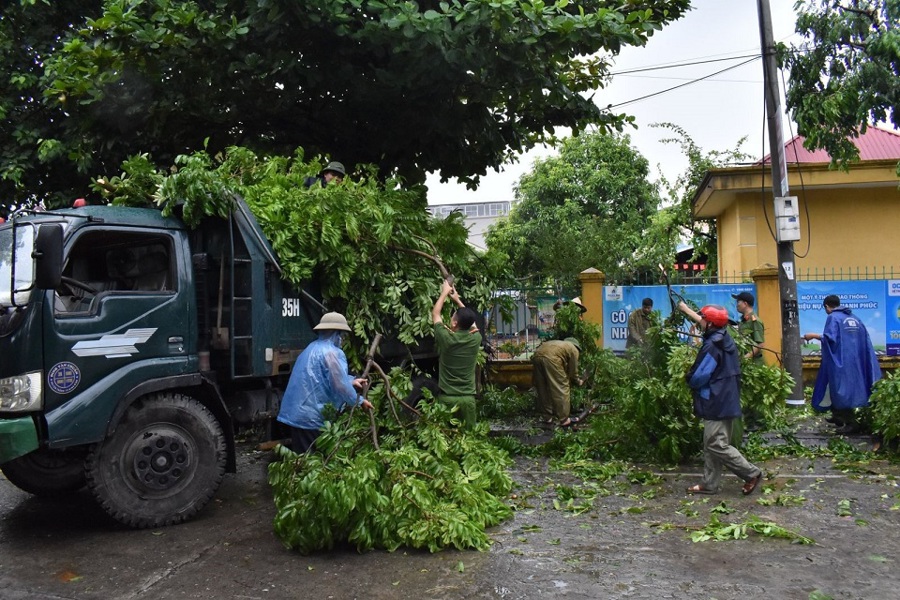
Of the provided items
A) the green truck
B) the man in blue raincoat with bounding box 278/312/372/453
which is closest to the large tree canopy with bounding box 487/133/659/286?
the green truck

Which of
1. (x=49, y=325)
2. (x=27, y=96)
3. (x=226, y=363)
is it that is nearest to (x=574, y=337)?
(x=226, y=363)

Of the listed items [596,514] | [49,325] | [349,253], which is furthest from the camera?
[349,253]

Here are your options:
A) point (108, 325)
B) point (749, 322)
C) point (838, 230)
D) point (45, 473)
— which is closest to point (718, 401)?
point (749, 322)

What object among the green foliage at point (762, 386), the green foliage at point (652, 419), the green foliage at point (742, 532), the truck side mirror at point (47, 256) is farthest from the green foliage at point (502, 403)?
the truck side mirror at point (47, 256)

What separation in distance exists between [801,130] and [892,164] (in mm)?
6470

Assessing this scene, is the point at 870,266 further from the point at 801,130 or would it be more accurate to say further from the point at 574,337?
the point at 574,337

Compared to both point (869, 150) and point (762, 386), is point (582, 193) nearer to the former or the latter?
point (869, 150)

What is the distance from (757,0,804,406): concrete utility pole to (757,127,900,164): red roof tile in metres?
5.95

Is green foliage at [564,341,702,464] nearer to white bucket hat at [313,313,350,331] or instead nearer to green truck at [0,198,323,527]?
white bucket hat at [313,313,350,331]

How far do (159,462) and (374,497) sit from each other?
1888mm

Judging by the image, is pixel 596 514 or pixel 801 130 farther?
pixel 801 130

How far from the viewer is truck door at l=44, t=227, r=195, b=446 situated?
5.46 meters

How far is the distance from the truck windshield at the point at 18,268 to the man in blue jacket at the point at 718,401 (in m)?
5.52

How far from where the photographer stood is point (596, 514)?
6.24 metres
